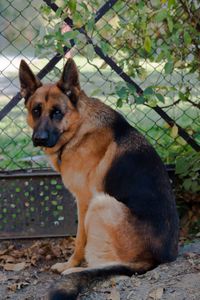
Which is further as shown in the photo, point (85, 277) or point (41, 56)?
point (41, 56)

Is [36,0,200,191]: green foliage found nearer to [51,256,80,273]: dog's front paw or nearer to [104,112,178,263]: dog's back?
[104,112,178,263]: dog's back

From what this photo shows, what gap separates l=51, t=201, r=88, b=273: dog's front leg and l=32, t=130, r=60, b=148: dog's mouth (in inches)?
20.0

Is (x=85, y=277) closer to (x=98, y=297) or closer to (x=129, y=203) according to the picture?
(x=98, y=297)

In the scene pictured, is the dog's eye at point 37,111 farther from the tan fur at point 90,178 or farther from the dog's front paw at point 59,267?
the dog's front paw at point 59,267

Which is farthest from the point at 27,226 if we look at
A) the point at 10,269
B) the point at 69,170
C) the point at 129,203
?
the point at 129,203

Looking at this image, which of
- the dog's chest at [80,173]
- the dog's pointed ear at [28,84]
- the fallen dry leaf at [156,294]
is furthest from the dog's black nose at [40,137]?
the fallen dry leaf at [156,294]

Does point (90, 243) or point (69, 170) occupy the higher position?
point (69, 170)

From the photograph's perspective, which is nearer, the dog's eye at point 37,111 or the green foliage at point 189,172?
the dog's eye at point 37,111

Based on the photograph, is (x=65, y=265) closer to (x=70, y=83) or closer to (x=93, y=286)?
(x=93, y=286)

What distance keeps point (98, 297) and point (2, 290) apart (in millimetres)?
895

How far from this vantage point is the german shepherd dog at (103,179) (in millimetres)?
4645

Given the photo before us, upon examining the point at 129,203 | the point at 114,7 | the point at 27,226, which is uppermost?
the point at 114,7

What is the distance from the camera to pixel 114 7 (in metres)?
5.73

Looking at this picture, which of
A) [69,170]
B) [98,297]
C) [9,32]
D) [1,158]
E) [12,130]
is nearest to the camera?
[98,297]
